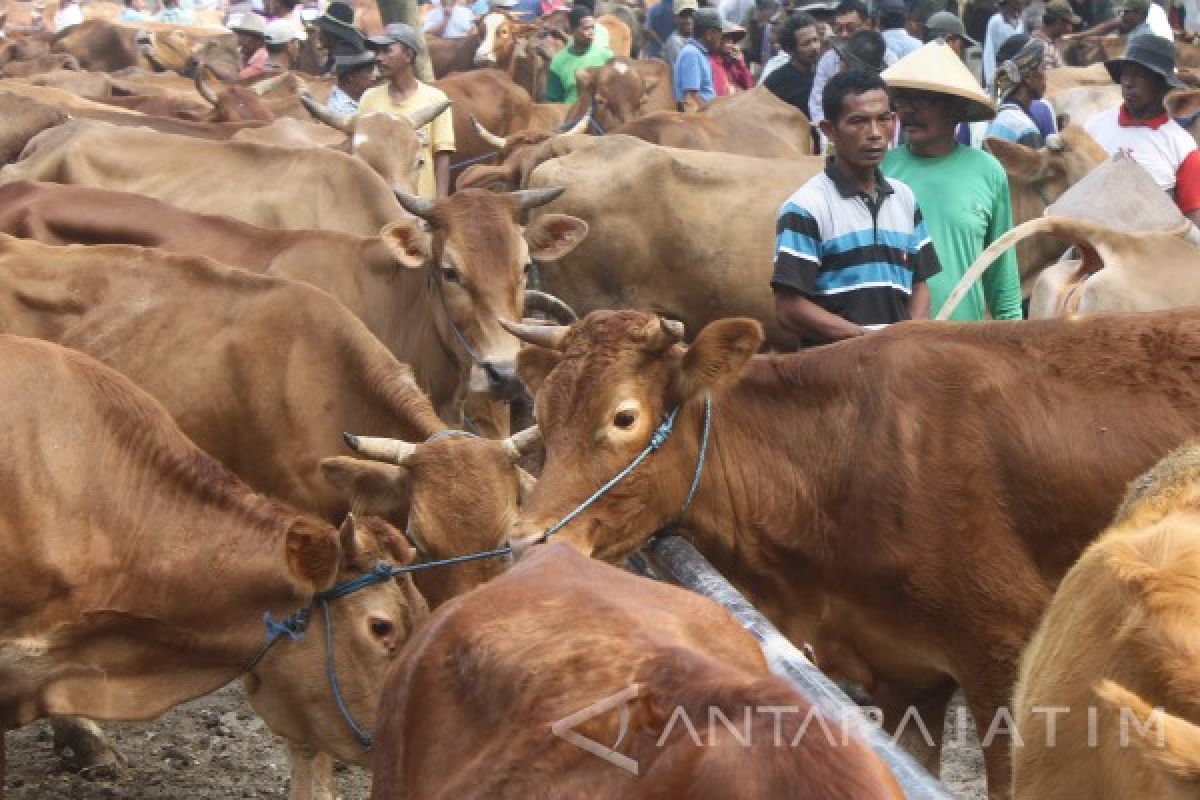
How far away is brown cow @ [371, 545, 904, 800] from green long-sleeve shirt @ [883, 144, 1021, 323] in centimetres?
356

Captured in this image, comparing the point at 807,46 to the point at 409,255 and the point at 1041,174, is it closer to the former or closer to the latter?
the point at 1041,174

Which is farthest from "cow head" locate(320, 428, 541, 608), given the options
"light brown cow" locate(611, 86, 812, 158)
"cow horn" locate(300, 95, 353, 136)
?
"light brown cow" locate(611, 86, 812, 158)

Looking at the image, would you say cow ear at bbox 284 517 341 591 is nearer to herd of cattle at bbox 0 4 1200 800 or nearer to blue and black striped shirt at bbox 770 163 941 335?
herd of cattle at bbox 0 4 1200 800

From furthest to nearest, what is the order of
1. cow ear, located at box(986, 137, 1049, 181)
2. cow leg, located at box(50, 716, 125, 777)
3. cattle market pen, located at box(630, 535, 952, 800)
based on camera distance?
1. cow ear, located at box(986, 137, 1049, 181)
2. cow leg, located at box(50, 716, 125, 777)
3. cattle market pen, located at box(630, 535, 952, 800)

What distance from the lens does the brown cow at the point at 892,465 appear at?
502 centimetres

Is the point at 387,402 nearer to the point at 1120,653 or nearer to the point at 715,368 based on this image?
the point at 715,368

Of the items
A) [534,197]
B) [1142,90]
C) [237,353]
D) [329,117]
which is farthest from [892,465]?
[329,117]

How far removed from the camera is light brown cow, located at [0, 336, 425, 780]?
210 inches

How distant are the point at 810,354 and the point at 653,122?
8430 millimetres

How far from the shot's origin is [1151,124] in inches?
354

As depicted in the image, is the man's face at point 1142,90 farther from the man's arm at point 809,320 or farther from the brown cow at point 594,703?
the brown cow at point 594,703

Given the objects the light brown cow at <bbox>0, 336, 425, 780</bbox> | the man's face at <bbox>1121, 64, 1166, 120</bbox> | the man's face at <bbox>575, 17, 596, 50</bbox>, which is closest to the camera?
the light brown cow at <bbox>0, 336, 425, 780</bbox>

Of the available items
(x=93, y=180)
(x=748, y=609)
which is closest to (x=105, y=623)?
(x=748, y=609)

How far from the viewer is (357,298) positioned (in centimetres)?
850
